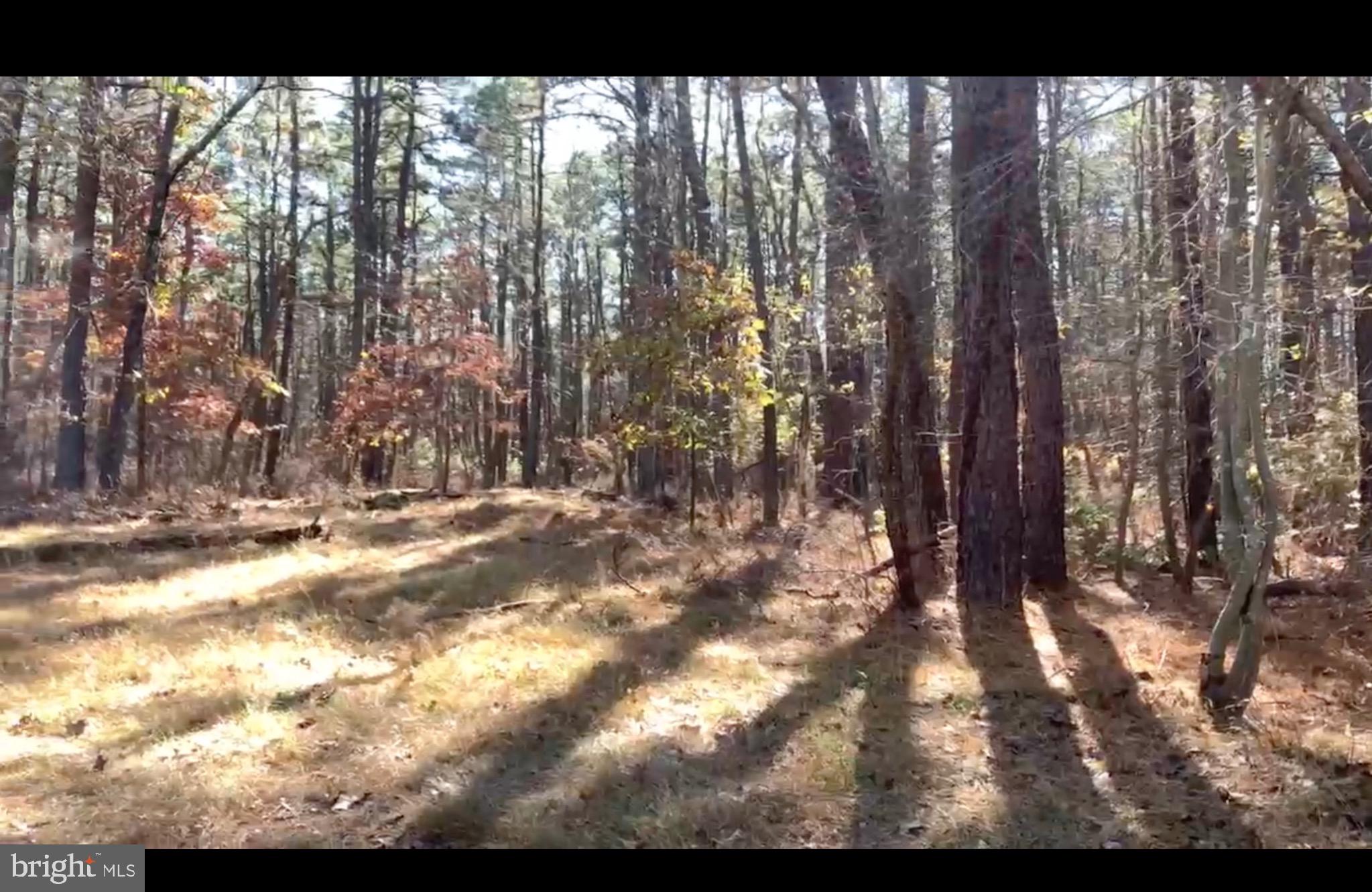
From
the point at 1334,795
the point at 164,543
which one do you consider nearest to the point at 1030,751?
the point at 1334,795

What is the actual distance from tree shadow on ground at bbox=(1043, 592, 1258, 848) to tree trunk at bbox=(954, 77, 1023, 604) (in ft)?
3.49

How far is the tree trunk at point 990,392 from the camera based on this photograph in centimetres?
748

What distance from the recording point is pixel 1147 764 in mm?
4668

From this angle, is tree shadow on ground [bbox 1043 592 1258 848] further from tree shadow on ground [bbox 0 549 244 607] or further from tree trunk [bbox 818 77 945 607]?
tree shadow on ground [bbox 0 549 244 607]

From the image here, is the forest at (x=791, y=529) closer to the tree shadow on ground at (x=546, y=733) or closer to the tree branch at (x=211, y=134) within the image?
the tree shadow on ground at (x=546, y=733)

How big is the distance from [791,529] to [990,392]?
15.8ft

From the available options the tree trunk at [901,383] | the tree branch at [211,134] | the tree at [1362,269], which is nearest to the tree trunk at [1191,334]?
the tree at [1362,269]

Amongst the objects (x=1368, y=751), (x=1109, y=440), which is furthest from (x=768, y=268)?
(x=1368, y=751)

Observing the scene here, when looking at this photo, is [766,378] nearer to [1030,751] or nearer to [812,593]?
[812,593]

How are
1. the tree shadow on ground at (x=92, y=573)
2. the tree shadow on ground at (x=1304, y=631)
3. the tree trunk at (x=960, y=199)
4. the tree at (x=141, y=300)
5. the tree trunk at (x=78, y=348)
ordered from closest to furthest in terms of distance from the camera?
1. the tree shadow on ground at (x=1304, y=631)
2. the tree trunk at (x=960, y=199)
3. the tree shadow on ground at (x=92, y=573)
4. the tree trunk at (x=78, y=348)
5. the tree at (x=141, y=300)

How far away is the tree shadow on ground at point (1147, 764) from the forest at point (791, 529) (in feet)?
0.09

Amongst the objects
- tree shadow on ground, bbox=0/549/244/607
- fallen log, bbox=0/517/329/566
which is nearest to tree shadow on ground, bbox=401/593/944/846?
tree shadow on ground, bbox=0/549/244/607

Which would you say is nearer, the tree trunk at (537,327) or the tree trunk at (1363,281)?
the tree trunk at (1363,281)

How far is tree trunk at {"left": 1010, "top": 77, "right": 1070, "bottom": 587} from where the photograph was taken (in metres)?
8.71
